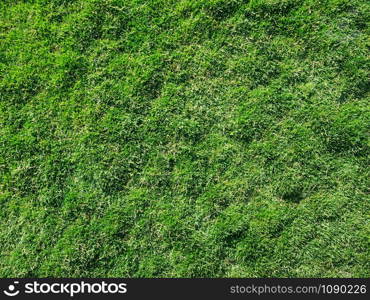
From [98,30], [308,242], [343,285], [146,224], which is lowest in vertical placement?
[343,285]

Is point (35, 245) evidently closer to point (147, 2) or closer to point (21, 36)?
point (21, 36)

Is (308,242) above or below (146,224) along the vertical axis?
below

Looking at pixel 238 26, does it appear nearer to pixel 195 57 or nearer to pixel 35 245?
pixel 195 57

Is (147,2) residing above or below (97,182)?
above

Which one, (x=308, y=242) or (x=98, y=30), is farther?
(x=98, y=30)

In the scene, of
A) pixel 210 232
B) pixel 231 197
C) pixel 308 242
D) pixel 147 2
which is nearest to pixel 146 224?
pixel 210 232

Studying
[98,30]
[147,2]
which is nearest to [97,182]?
[98,30]
